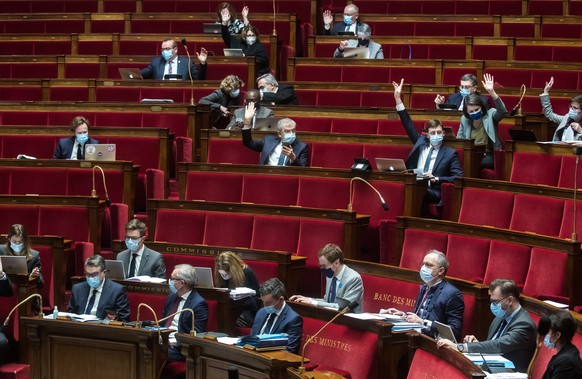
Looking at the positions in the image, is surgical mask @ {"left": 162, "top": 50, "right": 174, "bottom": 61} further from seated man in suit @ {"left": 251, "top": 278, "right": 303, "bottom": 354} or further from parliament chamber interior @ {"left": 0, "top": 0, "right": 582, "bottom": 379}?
seated man in suit @ {"left": 251, "top": 278, "right": 303, "bottom": 354}

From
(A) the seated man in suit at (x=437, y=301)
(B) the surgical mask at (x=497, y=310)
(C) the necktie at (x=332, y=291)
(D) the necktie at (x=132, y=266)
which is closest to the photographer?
(B) the surgical mask at (x=497, y=310)

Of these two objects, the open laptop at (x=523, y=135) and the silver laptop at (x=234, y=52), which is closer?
the open laptop at (x=523, y=135)

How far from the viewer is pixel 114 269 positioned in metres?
3.28

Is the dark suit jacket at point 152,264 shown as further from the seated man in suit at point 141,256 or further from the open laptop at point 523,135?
the open laptop at point 523,135

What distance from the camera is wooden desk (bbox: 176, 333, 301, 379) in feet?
8.47

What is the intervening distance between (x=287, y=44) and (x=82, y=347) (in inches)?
97.2

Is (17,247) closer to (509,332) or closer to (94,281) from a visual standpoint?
(94,281)

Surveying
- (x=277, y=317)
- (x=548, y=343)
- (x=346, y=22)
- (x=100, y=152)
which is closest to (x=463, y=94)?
(x=346, y=22)

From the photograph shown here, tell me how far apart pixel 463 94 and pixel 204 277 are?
4.36ft

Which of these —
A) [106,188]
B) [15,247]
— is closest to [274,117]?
[106,188]

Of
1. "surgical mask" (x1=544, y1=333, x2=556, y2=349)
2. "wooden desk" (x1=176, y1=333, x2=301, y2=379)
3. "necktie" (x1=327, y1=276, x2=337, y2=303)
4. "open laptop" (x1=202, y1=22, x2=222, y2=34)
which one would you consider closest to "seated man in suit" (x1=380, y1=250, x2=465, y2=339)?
"necktie" (x1=327, y1=276, x2=337, y2=303)

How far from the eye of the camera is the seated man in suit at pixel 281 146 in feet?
12.5

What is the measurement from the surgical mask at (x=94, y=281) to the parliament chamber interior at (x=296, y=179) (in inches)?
3.7

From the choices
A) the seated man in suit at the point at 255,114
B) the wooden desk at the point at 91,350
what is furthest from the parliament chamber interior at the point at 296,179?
the seated man in suit at the point at 255,114
